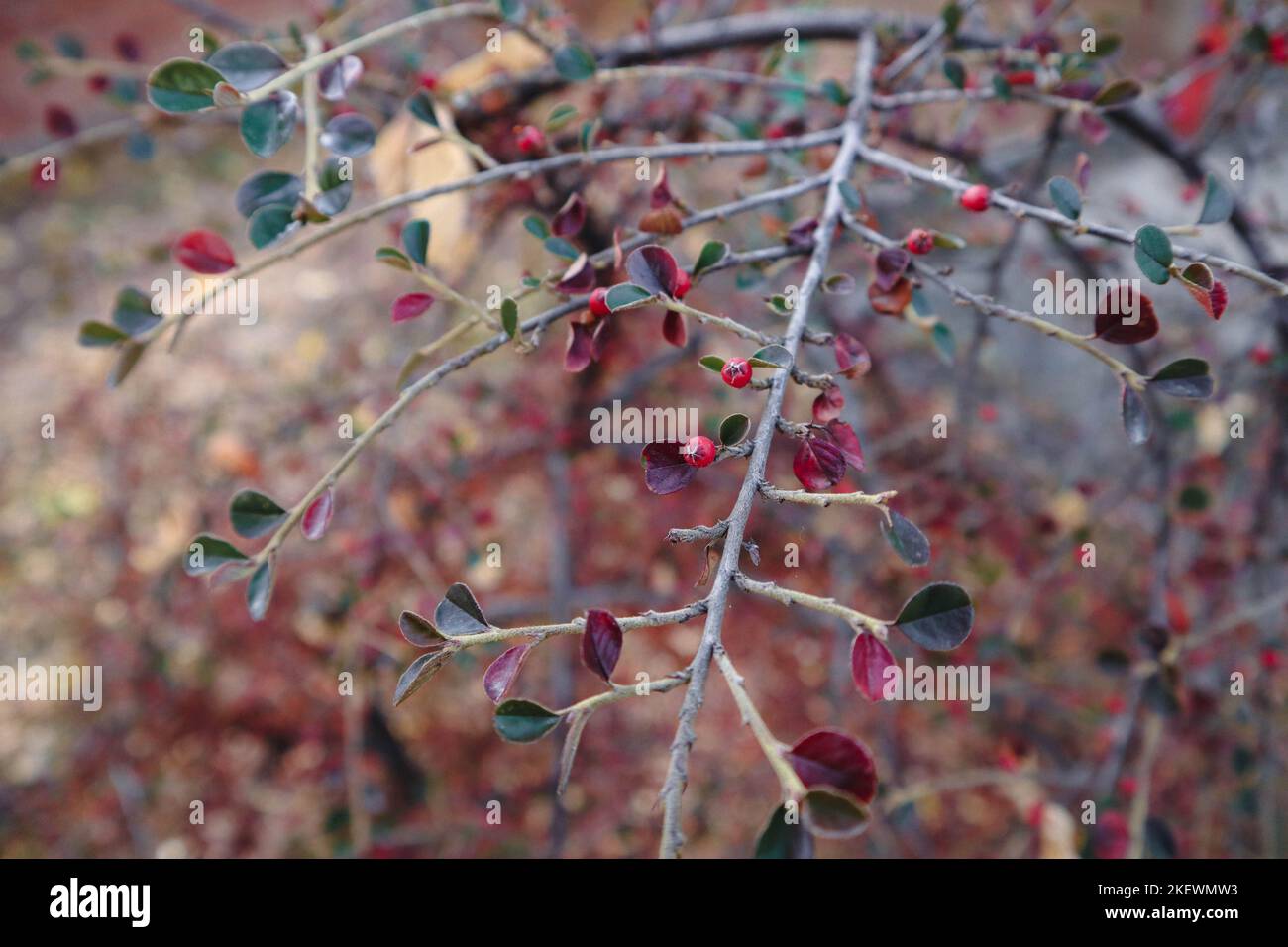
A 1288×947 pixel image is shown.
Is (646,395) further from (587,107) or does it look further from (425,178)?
(425,178)

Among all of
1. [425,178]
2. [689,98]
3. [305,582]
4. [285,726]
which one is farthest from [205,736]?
[689,98]

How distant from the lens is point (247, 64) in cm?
67

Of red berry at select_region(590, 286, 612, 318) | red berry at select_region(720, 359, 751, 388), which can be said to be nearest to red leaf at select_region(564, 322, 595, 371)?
red berry at select_region(590, 286, 612, 318)

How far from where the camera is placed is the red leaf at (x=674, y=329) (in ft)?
2.00

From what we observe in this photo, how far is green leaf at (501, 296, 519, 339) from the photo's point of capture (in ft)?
1.84

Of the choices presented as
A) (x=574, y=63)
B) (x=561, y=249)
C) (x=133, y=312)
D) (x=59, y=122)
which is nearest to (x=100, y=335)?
(x=133, y=312)

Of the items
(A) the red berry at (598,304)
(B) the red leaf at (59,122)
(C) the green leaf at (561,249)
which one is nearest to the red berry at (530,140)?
(C) the green leaf at (561,249)

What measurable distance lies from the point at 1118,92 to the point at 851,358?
1.28 feet

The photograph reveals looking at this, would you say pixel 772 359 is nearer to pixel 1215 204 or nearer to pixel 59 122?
pixel 1215 204

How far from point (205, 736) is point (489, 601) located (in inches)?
34.1

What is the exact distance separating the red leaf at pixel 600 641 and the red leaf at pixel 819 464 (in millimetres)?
154

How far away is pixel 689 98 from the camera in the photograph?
1217mm
